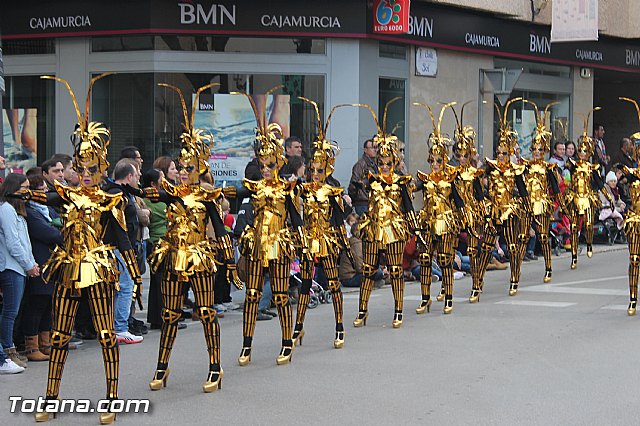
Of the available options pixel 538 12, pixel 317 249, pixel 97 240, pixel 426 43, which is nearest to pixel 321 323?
pixel 317 249

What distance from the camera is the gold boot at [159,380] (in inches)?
374

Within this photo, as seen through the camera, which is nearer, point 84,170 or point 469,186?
point 84,170

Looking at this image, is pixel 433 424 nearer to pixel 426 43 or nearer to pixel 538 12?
pixel 426 43

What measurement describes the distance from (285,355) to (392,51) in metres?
12.1

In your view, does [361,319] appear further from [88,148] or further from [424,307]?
[88,148]

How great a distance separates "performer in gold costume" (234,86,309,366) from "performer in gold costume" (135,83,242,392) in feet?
2.36

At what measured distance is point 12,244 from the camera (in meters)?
10.2

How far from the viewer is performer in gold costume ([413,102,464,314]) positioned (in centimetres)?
1369

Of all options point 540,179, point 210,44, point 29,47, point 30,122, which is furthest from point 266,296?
point 29,47

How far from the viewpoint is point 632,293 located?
45.1ft

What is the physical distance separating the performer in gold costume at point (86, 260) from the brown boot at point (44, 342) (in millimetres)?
2377

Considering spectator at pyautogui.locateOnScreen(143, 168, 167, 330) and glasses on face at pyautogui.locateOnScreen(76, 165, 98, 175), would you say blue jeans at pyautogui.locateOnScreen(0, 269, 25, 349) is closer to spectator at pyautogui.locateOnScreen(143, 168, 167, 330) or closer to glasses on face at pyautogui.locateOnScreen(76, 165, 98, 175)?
glasses on face at pyautogui.locateOnScreen(76, 165, 98, 175)

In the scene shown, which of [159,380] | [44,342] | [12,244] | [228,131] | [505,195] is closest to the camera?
[159,380]

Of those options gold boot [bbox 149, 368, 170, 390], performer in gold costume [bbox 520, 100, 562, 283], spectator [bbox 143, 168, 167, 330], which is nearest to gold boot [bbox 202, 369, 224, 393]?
gold boot [bbox 149, 368, 170, 390]
